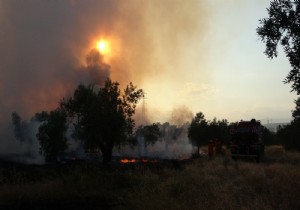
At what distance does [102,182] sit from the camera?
21.3 m

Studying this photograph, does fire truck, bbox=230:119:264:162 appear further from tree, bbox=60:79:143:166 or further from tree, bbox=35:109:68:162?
tree, bbox=35:109:68:162

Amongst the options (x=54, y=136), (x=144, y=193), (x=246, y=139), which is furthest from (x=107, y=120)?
(x=54, y=136)

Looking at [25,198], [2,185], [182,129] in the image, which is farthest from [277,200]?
[182,129]

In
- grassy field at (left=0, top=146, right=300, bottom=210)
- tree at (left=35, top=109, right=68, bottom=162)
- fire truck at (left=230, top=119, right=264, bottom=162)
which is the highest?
tree at (left=35, top=109, right=68, bottom=162)

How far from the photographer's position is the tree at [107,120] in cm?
4175

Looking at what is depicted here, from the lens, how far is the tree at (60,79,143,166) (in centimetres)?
4175

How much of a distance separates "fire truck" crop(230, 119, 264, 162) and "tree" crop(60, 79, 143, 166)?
1086 centimetres

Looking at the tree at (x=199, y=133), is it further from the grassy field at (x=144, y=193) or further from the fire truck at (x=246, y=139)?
the grassy field at (x=144, y=193)

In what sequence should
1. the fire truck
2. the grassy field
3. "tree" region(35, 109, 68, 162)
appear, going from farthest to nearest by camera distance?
"tree" region(35, 109, 68, 162)
the fire truck
the grassy field

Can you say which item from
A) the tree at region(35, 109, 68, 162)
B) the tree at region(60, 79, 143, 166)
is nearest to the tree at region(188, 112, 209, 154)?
the tree at region(35, 109, 68, 162)

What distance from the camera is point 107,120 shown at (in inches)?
1640

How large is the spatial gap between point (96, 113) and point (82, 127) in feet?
9.43

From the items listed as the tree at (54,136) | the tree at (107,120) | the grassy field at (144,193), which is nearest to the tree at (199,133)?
the tree at (54,136)

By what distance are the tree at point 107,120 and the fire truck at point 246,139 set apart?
35.6 ft
